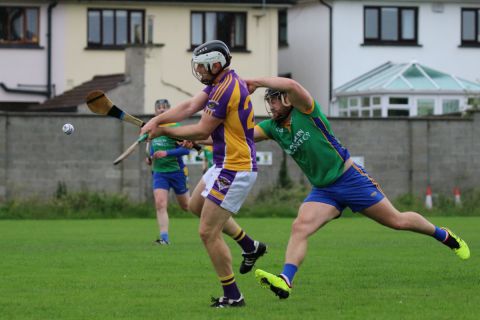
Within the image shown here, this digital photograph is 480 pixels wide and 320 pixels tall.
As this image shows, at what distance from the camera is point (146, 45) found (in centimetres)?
4066

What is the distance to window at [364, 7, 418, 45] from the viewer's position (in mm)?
49125

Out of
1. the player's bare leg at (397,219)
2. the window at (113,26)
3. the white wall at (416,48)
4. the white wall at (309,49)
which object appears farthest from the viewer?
the white wall at (309,49)

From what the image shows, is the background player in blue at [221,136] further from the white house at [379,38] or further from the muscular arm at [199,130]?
the white house at [379,38]

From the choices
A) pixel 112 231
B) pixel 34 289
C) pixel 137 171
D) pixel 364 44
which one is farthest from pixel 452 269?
pixel 364 44

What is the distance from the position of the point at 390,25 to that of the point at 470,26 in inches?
136

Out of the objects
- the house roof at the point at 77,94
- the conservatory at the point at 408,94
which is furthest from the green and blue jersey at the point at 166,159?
the conservatory at the point at 408,94

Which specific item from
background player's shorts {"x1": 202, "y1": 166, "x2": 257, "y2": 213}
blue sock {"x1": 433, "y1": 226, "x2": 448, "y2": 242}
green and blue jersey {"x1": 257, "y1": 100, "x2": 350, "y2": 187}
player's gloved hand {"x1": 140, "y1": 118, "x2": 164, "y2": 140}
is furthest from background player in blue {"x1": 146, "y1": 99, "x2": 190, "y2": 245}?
player's gloved hand {"x1": 140, "y1": 118, "x2": 164, "y2": 140}

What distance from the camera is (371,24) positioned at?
49188 mm

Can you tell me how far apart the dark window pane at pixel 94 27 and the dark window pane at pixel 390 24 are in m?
11.2

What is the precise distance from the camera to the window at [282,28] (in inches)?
2018

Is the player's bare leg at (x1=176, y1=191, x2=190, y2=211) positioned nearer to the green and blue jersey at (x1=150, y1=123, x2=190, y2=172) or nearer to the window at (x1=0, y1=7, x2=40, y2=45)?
the green and blue jersey at (x1=150, y1=123, x2=190, y2=172)

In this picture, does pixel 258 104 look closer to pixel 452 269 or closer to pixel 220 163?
pixel 452 269

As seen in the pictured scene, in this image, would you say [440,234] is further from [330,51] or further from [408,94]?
[330,51]

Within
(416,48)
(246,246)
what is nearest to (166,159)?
(246,246)
